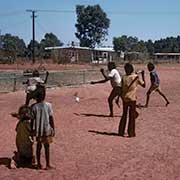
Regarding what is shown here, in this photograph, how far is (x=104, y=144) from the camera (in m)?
10.5

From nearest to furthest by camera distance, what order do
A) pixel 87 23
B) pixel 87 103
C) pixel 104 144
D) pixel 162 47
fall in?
pixel 104 144, pixel 87 103, pixel 87 23, pixel 162 47

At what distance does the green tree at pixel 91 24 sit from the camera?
110 metres

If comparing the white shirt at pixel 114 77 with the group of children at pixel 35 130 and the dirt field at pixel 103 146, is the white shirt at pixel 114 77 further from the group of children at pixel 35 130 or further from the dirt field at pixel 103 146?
the group of children at pixel 35 130

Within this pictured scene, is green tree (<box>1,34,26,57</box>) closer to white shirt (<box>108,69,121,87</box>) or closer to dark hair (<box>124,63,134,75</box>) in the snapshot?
white shirt (<box>108,69,121,87</box>)

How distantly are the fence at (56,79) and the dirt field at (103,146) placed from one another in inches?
283

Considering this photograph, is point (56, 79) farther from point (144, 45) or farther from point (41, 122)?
point (144, 45)

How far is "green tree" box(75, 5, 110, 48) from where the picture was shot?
110 metres

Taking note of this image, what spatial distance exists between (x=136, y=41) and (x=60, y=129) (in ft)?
417

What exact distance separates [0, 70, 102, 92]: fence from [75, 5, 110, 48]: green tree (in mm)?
75887

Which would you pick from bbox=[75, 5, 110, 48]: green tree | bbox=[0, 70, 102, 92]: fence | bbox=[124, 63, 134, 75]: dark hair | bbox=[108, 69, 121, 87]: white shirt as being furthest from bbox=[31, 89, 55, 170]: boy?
bbox=[75, 5, 110, 48]: green tree

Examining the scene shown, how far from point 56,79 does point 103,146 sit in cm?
1996

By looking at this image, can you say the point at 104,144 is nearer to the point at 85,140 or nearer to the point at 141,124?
the point at 85,140

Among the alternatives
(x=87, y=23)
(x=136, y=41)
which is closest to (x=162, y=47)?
(x=136, y=41)

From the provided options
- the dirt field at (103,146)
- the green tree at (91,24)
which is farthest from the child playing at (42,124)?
the green tree at (91,24)
